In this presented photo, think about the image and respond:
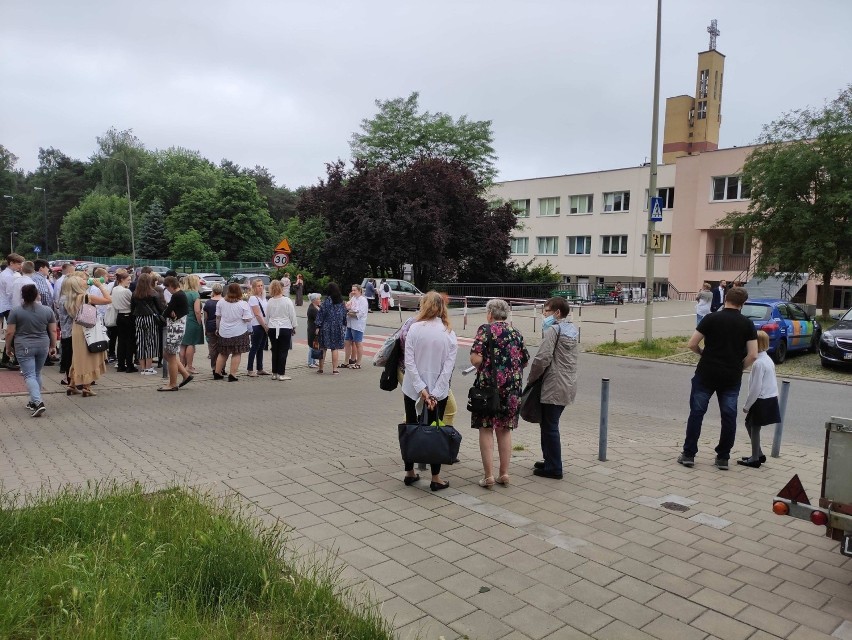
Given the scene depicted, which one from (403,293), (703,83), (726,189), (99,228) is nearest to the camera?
(403,293)

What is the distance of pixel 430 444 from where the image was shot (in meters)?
5.21

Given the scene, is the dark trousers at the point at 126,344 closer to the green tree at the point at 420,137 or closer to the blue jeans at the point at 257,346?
the blue jeans at the point at 257,346

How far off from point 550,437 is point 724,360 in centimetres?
202

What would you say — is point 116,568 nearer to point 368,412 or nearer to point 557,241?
point 368,412

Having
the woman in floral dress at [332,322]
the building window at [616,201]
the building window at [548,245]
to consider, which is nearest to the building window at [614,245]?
the building window at [616,201]

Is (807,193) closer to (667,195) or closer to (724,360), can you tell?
(724,360)

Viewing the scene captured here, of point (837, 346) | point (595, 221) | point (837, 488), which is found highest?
point (595, 221)

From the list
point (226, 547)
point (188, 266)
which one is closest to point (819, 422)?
point (226, 547)

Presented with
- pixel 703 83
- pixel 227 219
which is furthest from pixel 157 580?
pixel 703 83

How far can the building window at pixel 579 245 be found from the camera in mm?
51594

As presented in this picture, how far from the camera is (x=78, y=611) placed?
10.3 feet

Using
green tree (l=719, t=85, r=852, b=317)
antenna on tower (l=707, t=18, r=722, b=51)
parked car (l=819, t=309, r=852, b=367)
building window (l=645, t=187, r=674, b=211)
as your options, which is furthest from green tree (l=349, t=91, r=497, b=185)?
antenna on tower (l=707, t=18, r=722, b=51)

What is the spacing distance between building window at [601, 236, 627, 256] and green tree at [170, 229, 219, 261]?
33827 mm

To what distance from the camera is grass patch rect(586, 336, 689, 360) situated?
16938 millimetres
